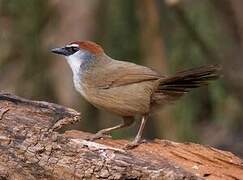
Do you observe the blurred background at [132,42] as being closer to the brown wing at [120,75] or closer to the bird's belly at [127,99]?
the brown wing at [120,75]

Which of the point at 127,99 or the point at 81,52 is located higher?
the point at 81,52

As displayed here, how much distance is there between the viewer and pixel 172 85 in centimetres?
597

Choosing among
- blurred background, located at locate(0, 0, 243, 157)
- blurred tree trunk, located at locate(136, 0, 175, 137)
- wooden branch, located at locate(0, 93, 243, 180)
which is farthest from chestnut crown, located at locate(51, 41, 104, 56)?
blurred tree trunk, located at locate(136, 0, 175, 137)

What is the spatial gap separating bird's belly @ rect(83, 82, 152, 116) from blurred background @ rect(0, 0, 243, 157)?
1.33m

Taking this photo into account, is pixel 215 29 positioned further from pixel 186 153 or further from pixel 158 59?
pixel 186 153

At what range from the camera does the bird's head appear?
6297mm

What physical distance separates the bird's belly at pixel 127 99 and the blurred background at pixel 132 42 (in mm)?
1333

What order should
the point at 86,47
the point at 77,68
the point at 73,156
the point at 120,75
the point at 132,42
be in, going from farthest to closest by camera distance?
the point at 132,42 < the point at 77,68 < the point at 86,47 < the point at 120,75 < the point at 73,156

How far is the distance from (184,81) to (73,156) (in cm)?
111

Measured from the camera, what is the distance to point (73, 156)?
5.18 m

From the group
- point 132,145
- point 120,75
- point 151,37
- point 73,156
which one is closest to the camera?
point 73,156

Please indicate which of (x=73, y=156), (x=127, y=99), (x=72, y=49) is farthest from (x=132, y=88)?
(x=73, y=156)

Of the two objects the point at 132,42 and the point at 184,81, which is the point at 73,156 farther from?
the point at 132,42

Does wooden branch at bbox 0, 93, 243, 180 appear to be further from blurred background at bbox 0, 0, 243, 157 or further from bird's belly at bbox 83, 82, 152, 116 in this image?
blurred background at bbox 0, 0, 243, 157
